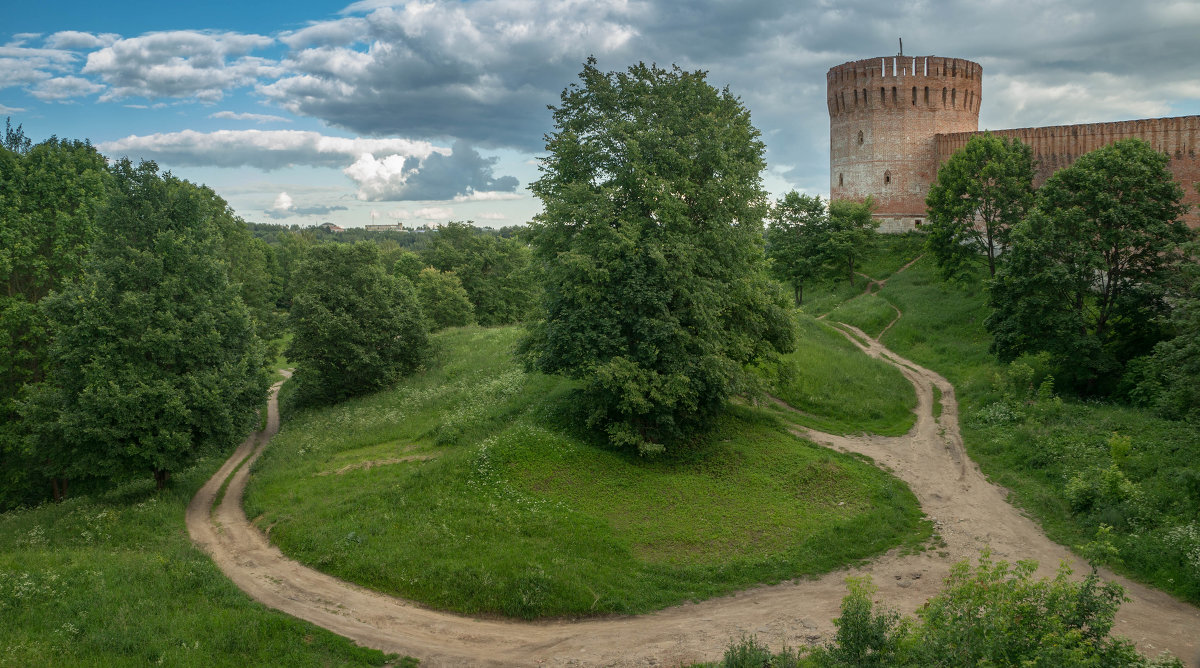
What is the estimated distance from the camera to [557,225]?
72.9 feet

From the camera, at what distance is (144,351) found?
71.1 feet

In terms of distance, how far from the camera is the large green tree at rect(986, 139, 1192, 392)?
2409 cm

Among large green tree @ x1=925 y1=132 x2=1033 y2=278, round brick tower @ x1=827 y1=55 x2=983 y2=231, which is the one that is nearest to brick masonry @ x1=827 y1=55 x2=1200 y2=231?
round brick tower @ x1=827 y1=55 x2=983 y2=231

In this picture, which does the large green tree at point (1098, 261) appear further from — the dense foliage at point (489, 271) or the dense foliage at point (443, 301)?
the dense foliage at point (489, 271)

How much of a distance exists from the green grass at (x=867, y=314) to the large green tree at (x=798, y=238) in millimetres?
4188

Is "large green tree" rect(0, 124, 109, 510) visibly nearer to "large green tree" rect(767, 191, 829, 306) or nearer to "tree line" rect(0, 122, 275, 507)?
"tree line" rect(0, 122, 275, 507)

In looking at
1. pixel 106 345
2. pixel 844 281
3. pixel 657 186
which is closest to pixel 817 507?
pixel 657 186

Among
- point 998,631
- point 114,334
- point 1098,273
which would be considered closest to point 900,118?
point 1098,273

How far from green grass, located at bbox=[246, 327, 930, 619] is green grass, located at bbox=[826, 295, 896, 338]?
14.8 metres

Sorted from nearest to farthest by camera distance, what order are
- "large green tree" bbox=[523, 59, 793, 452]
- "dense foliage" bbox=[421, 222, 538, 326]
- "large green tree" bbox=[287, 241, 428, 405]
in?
1. "large green tree" bbox=[523, 59, 793, 452]
2. "large green tree" bbox=[287, 241, 428, 405]
3. "dense foliage" bbox=[421, 222, 538, 326]

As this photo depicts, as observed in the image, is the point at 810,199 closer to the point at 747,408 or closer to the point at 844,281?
the point at 844,281

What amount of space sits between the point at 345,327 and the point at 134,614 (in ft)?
65.3

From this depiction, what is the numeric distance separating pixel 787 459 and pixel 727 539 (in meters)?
5.20

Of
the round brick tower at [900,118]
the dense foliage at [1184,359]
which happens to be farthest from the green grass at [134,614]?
the round brick tower at [900,118]
